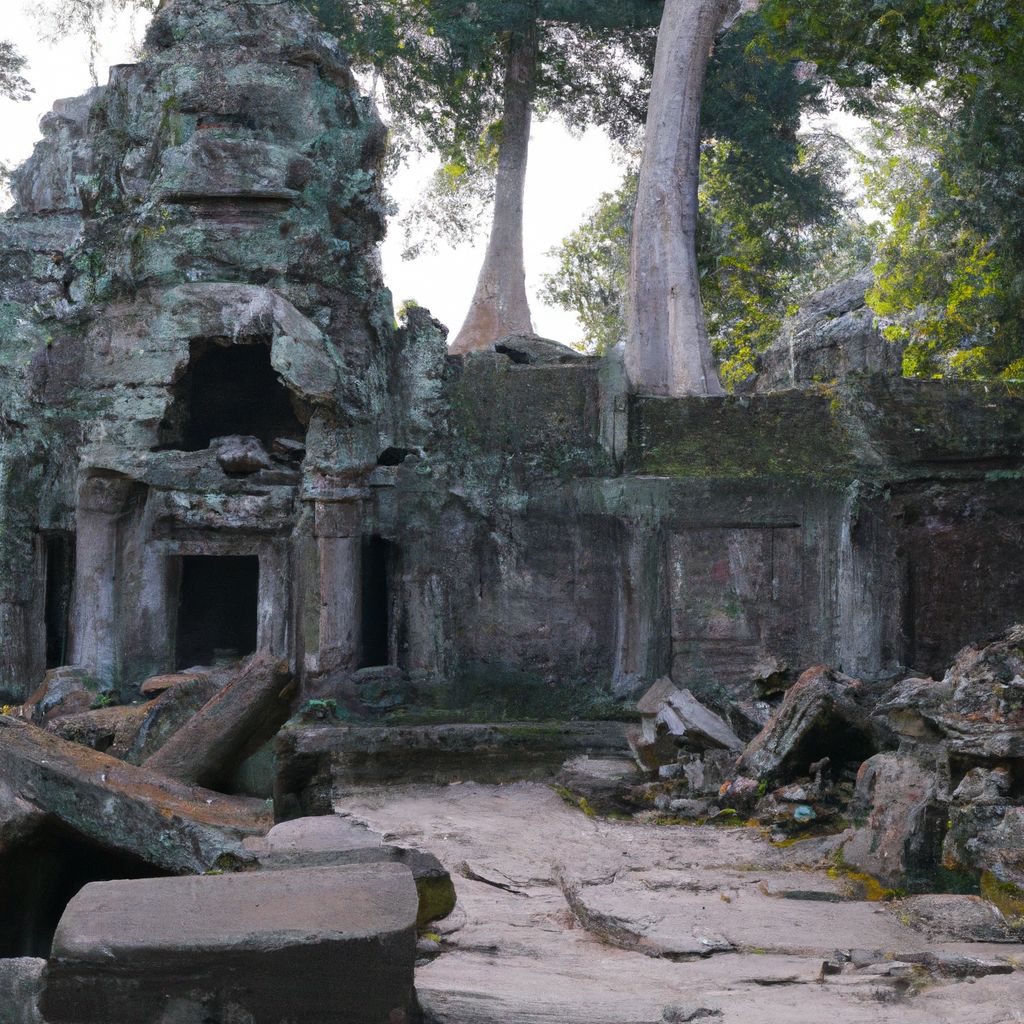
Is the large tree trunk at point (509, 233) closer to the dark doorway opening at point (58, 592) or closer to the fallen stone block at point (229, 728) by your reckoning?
the dark doorway opening at point (58, 592)

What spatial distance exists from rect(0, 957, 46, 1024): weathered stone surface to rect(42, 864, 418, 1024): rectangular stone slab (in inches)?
1.4

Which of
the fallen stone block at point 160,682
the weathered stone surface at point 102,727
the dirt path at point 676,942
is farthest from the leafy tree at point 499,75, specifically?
the dirt path at point 676,942

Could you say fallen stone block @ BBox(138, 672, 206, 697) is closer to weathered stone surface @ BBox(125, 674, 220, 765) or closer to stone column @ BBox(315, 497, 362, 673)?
weathered stone surface @ BBox(125, 674, 220, 765)

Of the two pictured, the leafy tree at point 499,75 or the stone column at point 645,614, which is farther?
the leafy tree at point 499,75

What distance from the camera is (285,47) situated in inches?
445

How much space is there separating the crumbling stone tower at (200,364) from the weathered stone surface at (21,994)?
6877 mm

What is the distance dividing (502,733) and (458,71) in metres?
12.6

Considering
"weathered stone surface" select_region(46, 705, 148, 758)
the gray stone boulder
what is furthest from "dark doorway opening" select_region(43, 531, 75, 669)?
the gray stone boulder

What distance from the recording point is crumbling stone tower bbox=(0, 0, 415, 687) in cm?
1030

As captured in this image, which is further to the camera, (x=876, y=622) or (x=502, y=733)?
(x=876, y=622)

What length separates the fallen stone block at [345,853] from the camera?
13.8 feet

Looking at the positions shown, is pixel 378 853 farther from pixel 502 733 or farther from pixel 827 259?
pixel 827 259

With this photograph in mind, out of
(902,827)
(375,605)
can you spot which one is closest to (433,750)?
(375,605)

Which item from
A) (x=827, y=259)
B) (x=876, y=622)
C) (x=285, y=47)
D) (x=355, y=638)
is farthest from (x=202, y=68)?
(x=827, y=259)
